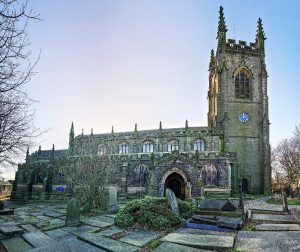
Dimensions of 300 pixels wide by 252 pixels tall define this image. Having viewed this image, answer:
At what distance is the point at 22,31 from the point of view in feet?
18.0

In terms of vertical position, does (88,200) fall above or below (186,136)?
below

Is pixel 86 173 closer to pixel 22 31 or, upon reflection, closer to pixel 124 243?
pixel 124 243

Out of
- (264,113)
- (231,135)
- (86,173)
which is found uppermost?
(264,113)

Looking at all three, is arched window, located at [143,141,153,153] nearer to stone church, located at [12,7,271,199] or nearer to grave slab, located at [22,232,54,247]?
stone church, located at [12,7,271,199]

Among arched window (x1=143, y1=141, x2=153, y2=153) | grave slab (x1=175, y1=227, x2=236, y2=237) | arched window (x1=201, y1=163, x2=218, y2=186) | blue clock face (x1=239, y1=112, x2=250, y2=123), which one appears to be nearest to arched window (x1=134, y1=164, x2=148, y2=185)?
arched window (x1=201, y1=163, x2=218, y2=186)

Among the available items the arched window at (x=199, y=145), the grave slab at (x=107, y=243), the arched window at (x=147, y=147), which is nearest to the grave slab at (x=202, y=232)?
the grave slab at (x=107, y=243)

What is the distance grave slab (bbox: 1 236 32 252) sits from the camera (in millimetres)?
7925

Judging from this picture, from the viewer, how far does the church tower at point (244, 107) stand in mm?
35469

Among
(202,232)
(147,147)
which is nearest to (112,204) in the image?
(202,232)

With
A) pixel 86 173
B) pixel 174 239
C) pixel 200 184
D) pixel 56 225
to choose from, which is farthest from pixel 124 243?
pixel 200 184

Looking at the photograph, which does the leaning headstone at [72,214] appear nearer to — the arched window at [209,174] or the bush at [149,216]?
the bush at [149,216]

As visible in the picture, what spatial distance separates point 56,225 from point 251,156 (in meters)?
29.8

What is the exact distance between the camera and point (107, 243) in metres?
8.26

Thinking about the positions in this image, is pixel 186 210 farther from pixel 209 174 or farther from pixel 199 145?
pixel 199 145
